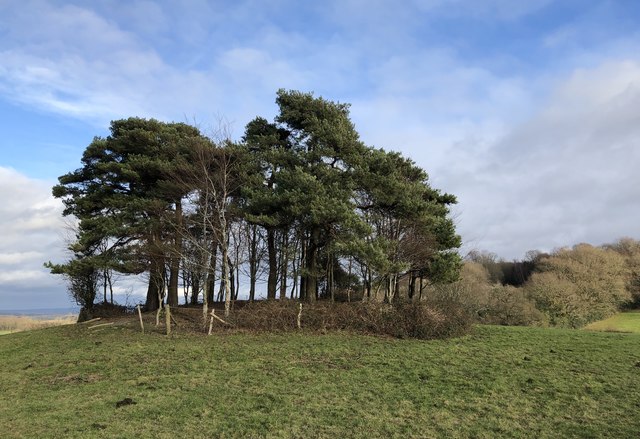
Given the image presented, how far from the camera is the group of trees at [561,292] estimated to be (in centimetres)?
3362

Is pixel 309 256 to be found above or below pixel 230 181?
below

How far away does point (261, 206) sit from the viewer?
19.0 m

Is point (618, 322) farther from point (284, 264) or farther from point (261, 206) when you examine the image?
point (261, 206)

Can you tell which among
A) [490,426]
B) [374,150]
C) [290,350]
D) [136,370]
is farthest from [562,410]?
[374,150]

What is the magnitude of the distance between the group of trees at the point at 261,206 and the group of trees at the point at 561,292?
727 cm

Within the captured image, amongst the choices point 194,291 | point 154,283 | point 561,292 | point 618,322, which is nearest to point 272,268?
point 154,283

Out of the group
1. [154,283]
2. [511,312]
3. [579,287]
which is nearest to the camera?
[154,283]

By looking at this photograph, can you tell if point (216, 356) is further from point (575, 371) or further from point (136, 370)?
point (575, 371)

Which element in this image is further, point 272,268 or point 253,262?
point 253,262

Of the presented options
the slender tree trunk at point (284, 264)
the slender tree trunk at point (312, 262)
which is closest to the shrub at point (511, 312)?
the slender tree trunk at point (312, 262)

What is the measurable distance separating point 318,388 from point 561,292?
121ft

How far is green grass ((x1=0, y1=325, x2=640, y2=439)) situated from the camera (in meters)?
6.35

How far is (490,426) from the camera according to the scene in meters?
6.38

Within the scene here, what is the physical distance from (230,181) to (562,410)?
16.0 m
